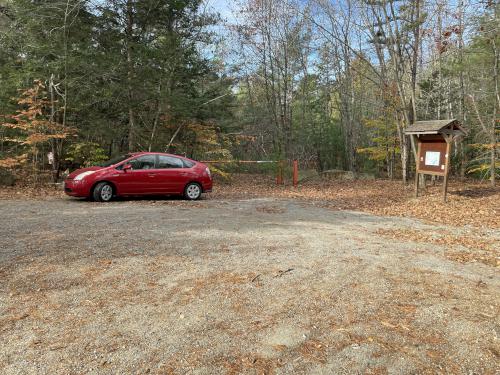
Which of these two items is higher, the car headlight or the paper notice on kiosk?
the paper notice on kiosk

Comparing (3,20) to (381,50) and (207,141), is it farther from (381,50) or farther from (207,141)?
(381,50)

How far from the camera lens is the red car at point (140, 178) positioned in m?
10.8

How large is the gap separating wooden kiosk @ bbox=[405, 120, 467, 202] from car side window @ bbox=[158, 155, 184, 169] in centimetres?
790

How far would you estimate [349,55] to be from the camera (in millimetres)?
24172

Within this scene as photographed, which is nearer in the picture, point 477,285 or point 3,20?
point 477,285

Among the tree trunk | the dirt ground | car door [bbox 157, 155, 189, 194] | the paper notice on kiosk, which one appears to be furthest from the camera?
the tree trunk

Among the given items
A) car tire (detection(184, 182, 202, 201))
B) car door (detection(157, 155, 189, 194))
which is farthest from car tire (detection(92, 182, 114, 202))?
car tire (detection(184, 182, 202, 201))

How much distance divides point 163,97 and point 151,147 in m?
2.50

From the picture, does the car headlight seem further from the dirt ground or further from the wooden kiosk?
the wooden kiosk

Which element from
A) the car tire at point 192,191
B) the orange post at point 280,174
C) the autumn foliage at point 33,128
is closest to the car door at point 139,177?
the car tire at point 192,191

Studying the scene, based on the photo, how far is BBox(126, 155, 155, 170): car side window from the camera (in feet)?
37.0

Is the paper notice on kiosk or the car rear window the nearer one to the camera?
the car rear window

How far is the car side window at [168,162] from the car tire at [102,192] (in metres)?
1.61

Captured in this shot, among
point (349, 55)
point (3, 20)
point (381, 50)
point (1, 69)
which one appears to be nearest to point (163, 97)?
point (1, 69)
